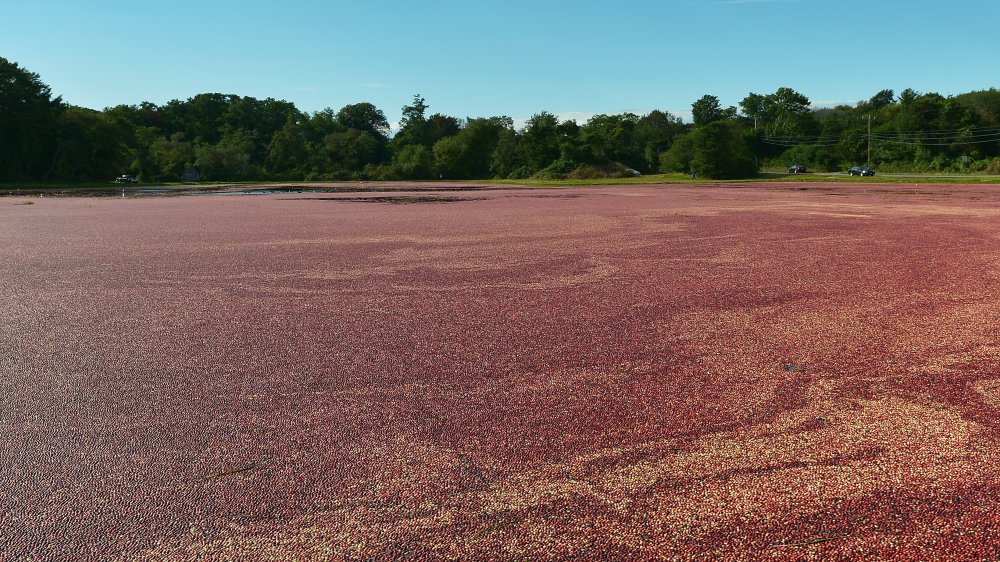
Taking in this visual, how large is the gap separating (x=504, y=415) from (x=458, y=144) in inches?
3935

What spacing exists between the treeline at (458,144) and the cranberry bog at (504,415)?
64617mm

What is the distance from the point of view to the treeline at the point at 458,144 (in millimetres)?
Answer: 72625

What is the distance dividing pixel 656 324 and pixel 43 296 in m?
6.84

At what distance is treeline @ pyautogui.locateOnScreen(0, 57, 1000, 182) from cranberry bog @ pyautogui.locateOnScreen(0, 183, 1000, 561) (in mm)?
64617

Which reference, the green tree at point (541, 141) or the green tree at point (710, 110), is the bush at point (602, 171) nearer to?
the green tree at point (541, 141)

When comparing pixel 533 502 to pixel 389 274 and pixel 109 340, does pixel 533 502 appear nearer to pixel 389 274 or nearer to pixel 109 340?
pixel 109 340

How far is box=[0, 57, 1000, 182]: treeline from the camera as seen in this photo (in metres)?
72.6

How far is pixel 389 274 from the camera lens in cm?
1017

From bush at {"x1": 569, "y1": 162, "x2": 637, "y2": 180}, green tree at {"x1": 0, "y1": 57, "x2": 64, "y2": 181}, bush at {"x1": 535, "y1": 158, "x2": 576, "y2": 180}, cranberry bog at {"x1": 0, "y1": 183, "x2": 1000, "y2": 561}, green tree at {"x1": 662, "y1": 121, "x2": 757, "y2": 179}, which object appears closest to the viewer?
cranberry bog at {"x1": 0, "y1": 183, "x2": 1000, "y2": 561}

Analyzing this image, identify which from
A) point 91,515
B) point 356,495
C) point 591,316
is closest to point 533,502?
point 356,495

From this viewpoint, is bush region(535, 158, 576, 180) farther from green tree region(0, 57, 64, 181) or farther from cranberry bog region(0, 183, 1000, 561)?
cranberry bog region(0, 183, 1000, 561)

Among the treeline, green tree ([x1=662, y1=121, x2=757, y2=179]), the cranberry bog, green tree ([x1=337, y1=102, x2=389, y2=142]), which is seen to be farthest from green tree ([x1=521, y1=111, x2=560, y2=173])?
the cranberry bog

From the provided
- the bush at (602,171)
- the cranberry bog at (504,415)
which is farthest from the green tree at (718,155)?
the cranberry bog at (504,415)

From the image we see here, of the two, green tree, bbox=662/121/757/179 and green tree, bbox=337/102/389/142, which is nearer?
green tree, bbox=662/121/757/179
